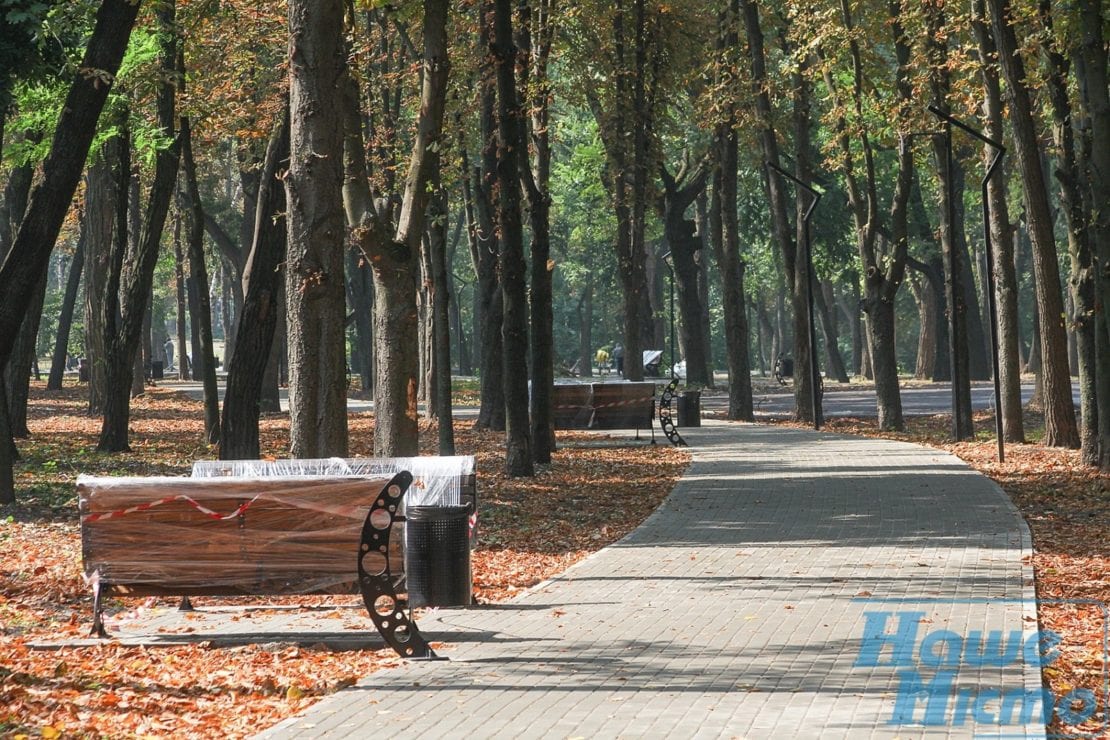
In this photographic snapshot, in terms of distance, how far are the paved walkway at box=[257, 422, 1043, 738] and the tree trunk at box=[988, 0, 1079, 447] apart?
23.2 feet

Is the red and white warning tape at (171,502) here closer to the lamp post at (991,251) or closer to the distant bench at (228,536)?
the distant bench at (228,536)

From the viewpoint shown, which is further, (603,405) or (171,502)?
(603,405)

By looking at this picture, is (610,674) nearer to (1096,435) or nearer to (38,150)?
(1096,435)

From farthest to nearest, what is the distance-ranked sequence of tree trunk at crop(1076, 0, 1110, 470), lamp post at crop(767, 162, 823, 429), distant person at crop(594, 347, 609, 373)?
1. distant person at crop(594, 347, 609, 373)
2. lamp post at crop(767, 162, 823, 429)
3. tree trunk at crop(1076, 0, 1110, 470)

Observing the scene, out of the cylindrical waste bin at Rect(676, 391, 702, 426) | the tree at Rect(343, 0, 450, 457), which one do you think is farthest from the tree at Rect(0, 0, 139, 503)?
the cylindrical waste bin at Rect(676, 391, 702, 426)

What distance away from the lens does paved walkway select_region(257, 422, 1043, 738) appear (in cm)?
707

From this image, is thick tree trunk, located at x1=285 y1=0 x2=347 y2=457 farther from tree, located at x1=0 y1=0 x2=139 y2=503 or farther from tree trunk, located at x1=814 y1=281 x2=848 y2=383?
tree trunk, located at x1=814 y1=281 x2=848 y2=383

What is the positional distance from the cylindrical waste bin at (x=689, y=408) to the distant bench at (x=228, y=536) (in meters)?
23.2

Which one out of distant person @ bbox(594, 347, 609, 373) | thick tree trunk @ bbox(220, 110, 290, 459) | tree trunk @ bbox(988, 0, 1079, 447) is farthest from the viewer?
distant person @ bbox(594, 347, 609, 373)

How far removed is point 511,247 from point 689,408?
13156 millimetres

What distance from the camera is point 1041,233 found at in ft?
73.3

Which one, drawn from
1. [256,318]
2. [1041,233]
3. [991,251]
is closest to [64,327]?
[256,318]

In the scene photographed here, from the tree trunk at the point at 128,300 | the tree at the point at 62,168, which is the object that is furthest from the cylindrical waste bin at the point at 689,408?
the tree at the point at 62,168

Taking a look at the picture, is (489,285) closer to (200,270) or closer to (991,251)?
(200,270)
